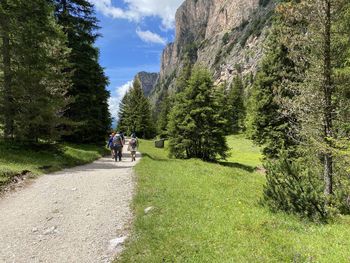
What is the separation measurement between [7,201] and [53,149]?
33.1ft

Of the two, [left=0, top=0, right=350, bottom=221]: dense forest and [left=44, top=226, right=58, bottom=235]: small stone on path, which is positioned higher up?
[left=0, top=0, right=350, bottom=221]: dense forest

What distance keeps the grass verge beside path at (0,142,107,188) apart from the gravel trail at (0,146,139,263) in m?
1.38

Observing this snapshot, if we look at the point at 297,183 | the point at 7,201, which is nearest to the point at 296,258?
the point at 297,183

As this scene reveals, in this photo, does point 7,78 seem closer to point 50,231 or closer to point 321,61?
point 50,231

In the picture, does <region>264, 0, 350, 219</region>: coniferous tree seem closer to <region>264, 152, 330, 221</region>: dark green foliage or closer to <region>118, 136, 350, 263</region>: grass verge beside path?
<region>264, 152, 330, 221</region>: dark green foliage

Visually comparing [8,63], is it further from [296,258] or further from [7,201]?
[296,258]

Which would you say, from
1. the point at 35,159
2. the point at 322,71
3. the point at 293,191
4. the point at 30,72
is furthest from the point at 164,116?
the point at 293,191

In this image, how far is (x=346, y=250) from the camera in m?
6.27

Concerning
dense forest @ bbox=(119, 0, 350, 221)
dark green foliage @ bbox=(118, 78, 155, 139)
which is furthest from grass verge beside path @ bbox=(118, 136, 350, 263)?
dark green foliage @ bbox=(118, 78, 155, 139)

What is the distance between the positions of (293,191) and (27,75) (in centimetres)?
1600

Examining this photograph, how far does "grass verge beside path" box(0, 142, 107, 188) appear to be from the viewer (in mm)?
13883

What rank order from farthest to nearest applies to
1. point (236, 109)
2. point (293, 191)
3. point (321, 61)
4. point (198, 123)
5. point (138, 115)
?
point (236, 109)
point (138, 115)
point (198, 123)
point (321, 61)
point (293, 191)

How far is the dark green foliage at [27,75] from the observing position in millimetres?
18438

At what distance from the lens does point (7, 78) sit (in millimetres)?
18531
